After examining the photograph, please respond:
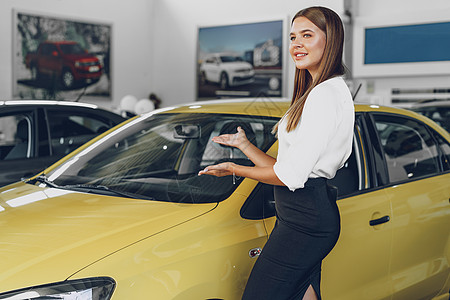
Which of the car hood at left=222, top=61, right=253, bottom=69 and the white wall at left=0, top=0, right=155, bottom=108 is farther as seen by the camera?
the car hood at left=222, top=61, right=253, bottom=69

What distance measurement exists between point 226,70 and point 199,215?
748cm

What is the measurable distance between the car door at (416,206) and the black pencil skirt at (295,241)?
793 mm

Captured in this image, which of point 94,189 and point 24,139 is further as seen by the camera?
point 24,139

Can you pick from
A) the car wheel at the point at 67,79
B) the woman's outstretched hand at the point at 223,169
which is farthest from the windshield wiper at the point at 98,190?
the car wheel at the point at 67,79

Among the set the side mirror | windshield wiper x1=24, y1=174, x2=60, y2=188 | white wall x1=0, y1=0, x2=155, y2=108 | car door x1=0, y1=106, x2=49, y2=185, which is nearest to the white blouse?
the side mirror

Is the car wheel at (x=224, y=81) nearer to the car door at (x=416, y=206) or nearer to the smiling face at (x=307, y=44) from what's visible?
the car door at (x=416, y=206)

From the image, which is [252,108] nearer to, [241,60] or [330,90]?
[330,90]

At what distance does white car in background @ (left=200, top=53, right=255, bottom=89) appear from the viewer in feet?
29.0

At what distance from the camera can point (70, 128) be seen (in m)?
4.07

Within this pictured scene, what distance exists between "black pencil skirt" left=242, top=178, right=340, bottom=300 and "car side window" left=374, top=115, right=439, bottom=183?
3.51 ft

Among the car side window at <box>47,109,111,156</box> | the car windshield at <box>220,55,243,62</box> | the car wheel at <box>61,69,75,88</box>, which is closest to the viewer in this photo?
the car side window at <box>47,109,111,156</box>

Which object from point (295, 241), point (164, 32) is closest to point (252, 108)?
point (295, 241)

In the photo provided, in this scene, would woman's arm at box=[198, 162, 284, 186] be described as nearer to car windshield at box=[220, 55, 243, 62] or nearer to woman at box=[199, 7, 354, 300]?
woman at box=[199, 7, 354, 300]

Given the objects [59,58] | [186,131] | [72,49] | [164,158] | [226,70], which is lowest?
[164,158]
